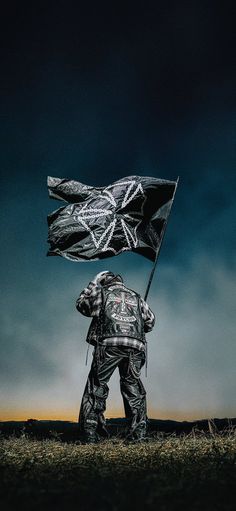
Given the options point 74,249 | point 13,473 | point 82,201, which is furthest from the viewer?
point 82,201

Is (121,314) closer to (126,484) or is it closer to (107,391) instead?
(107,391)

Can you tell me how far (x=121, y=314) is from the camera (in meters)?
6.41

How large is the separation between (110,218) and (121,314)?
→ 2631 mm

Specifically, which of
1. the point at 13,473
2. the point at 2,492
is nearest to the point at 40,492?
the point at 2,492

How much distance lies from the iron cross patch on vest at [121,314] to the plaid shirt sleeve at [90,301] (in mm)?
122

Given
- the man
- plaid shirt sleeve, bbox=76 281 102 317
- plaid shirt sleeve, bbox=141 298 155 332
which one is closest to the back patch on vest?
Result: the man

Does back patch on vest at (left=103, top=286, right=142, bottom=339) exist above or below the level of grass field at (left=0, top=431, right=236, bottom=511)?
above

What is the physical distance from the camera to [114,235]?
8211 mm

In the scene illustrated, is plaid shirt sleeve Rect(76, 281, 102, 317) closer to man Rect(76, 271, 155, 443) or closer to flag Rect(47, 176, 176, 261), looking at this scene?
man Rect(76, 271, 155, 443)

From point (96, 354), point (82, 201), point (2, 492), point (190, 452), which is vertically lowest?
point (190, 452)

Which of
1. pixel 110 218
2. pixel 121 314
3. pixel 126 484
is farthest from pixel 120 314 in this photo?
pixel 126 484

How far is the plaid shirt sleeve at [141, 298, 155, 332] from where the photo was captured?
700cm

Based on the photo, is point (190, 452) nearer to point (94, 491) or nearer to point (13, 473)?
point (13, 473)

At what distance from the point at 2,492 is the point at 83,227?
6584mm
